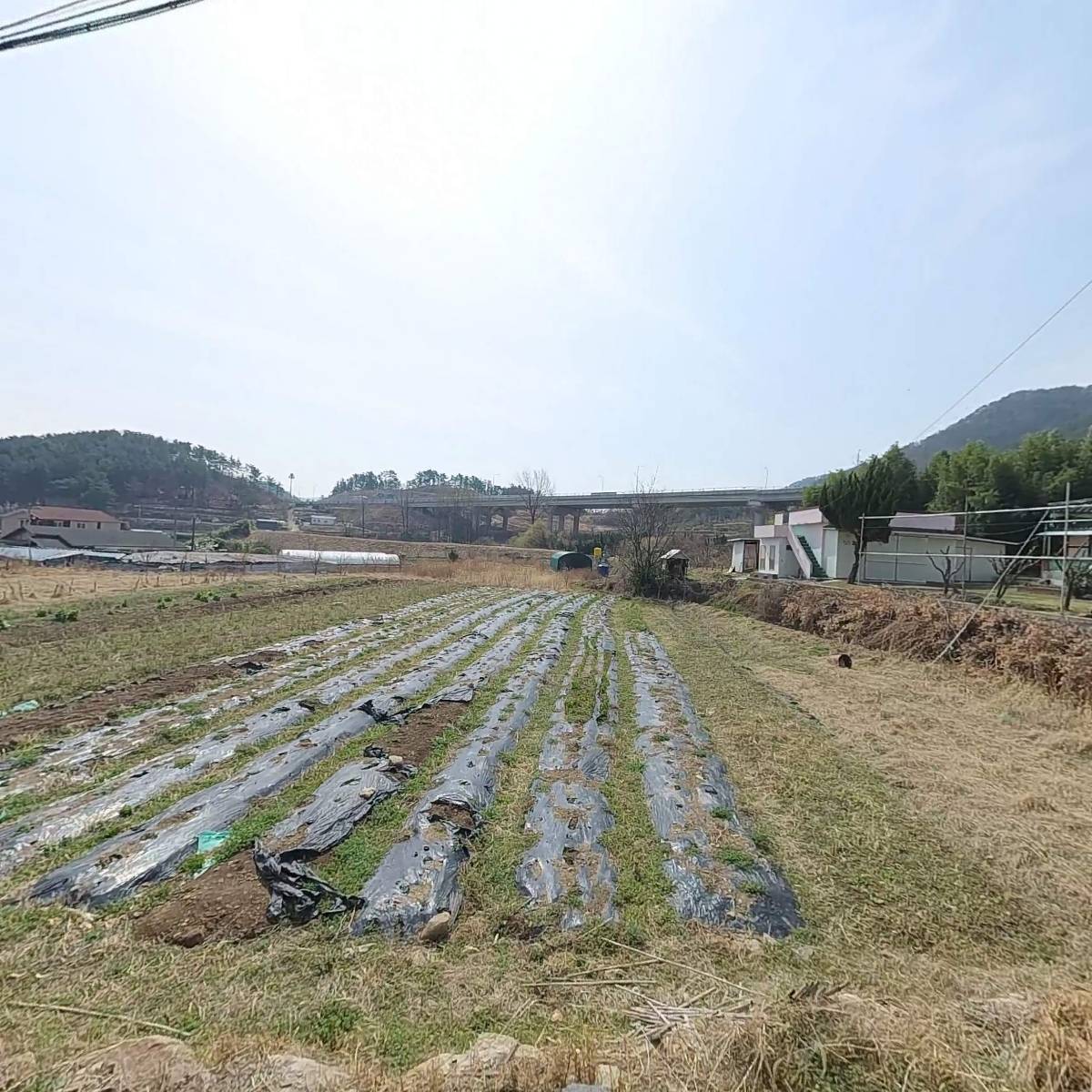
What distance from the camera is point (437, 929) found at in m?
2.52

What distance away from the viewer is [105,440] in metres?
82.5

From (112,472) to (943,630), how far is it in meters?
93.7

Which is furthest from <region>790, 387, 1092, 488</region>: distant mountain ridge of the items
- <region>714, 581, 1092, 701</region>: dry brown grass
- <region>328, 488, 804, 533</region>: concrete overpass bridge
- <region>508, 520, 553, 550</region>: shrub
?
<region>714, 581, 1092, 701</region>: dry brown grass

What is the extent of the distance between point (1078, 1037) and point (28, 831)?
4973 millimetres

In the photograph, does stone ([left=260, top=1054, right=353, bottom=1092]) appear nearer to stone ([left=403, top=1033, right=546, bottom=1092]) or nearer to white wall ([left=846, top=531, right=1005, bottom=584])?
stone ([left=403, top=1033, right=546, bottom=1092])

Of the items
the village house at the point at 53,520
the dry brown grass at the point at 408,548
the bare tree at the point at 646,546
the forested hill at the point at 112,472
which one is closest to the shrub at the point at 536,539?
the dry brown grass at the point at 408,548

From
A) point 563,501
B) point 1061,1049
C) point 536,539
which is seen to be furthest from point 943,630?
point 563,501

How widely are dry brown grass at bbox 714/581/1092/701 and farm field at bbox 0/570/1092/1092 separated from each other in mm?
681

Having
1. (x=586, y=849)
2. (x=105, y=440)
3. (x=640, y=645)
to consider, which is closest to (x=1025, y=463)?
(x=640, y=645)

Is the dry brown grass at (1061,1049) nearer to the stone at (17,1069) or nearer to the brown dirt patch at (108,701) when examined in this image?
the stone at (17,1069)

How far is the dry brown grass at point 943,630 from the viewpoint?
7073 millimetres

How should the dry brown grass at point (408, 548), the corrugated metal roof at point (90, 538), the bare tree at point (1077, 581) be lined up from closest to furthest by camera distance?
the bare tree at point (1077, 581)
the dry brown grass at point (408, 548)
the corrugated metal roof at point (90, 538)

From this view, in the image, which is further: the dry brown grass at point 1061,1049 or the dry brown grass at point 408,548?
the dry brown grass at point 408,548

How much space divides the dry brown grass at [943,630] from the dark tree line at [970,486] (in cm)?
601
